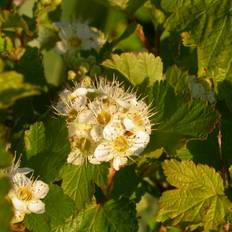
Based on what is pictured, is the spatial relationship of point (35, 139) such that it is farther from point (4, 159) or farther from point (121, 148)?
point (4, 159)

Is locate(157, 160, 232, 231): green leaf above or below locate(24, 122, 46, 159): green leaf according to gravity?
below

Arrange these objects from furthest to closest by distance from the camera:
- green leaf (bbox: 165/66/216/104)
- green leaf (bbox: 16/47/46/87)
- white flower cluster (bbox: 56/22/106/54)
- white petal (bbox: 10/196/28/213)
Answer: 1. white flower cluster (bbox: 56/22/106/54)
2. green leaf (bbox: 16/47/46/87)
3. green leaf (bbox: 165/66/216/104)
4. white petal (bbox: 10/196/28/213)

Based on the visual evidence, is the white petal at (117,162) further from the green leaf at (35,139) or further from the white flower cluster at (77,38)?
the white flower cluster at (77,38)

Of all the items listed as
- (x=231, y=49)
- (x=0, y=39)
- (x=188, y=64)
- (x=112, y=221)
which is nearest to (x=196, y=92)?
(x=188, y=64)

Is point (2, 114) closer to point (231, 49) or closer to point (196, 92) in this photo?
point (196, 92)

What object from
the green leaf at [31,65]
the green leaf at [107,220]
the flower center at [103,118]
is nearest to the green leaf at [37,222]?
the green leaf at [107,220]

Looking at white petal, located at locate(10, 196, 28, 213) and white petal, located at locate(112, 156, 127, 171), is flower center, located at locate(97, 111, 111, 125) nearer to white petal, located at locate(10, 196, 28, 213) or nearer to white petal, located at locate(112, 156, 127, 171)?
white petal, located at locate(112, 156, 127, 171)

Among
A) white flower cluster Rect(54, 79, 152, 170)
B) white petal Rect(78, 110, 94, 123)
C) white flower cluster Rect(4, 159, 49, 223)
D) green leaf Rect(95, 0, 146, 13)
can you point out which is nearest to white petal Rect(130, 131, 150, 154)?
white flower cluster Rect(54, 79, 152, 170)
